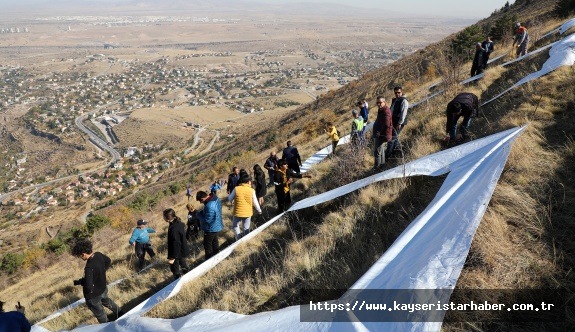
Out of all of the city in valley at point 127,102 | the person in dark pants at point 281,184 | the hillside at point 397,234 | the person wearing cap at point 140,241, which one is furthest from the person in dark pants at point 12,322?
the city in valley at point 127,102

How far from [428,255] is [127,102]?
97853mm

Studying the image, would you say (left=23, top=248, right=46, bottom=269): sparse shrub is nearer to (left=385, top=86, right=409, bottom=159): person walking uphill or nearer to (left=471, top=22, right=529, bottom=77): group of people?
(left=385, top=86, right=409, bottom=159): person walking uphill

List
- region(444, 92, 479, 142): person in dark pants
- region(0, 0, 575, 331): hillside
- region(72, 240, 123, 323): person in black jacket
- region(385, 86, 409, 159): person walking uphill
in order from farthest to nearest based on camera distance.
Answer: region(385, 86, 409, 159): person walking uphill → region(444, 92, 479, 142): person in dark pants → region(72, 240, 123, 323): person in black jacket → region(0, 0, 575, 331): hillside

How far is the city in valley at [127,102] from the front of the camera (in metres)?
43.0

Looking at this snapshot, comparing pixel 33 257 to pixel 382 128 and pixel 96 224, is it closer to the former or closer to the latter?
pixel 96 224

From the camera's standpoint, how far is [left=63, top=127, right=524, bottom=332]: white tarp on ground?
1.89 meters

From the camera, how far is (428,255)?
6.72 ft

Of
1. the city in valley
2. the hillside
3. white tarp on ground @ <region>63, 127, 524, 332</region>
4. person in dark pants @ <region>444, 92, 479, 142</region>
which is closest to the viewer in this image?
white tarp on ground @ <region>63, 127, 524, 332</region>

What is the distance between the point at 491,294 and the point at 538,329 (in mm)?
285

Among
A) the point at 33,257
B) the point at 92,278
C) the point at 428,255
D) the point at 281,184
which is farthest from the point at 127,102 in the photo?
the point at 428,255

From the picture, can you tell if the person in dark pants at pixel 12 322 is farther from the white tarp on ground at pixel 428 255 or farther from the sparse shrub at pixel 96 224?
the sparse shrub at pixel 96 224

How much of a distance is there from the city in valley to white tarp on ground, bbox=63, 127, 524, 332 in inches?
1079

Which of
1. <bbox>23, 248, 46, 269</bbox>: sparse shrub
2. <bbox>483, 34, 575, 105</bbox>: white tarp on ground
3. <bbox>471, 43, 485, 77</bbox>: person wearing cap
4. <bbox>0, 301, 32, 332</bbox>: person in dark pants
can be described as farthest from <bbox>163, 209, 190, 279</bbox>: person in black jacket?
<bbox>23, 248, 46, 269</bbox>: sparse shrub

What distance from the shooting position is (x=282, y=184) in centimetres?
551
